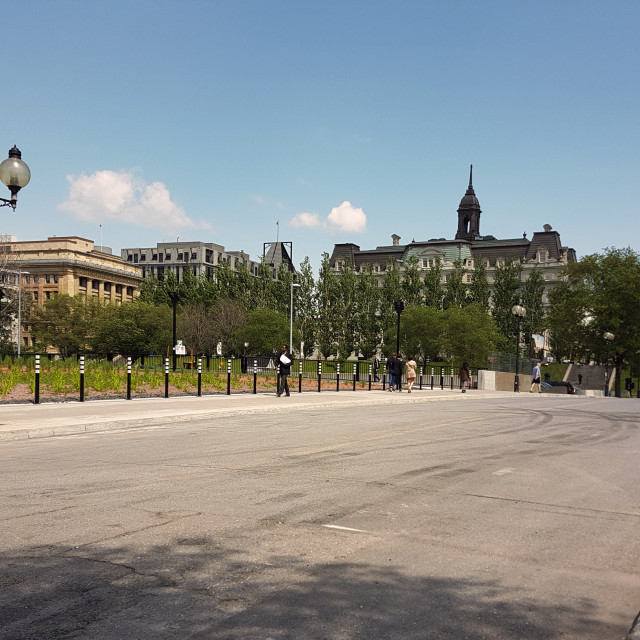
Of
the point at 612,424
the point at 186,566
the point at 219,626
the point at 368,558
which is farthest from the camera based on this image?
the point at 612,424

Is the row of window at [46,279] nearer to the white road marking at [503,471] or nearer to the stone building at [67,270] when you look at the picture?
the stone building at [67,270]

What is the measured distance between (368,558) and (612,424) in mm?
14550

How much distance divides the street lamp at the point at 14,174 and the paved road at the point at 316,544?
17.7 ft

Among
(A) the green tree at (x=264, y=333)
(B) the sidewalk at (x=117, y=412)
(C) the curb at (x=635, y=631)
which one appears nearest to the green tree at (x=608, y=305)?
(A) the green tree at (x=264, y=333)

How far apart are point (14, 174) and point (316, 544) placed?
11.1 meters

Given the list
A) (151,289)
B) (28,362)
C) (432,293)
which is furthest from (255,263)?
(28,362)

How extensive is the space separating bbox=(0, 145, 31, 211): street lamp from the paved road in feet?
17.7

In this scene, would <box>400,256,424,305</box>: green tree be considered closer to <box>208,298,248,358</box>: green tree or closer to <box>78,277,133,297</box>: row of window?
<box>208,298,248,358</box>: green tree

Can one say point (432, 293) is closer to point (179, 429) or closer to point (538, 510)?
point (179, 429)

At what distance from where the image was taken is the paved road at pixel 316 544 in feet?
13.2

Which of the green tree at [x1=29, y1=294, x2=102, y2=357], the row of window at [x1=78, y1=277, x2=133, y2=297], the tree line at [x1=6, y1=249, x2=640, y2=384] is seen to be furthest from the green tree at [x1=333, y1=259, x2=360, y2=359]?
the row of window at [x1=78, y1=277, x2=133, y2=297]

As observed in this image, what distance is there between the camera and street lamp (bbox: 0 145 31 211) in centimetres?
1374

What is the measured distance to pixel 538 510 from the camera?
7.08 metres

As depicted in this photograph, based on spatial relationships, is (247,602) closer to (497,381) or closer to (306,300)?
(497,381)
